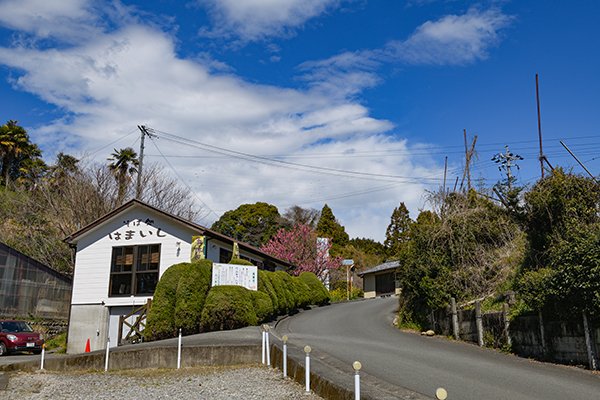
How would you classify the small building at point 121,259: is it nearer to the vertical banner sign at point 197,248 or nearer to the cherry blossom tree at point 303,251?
the vertical banner sign at point 197,248

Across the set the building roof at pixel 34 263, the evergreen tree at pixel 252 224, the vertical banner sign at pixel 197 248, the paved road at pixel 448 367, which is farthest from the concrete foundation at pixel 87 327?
the evergreen tree at pixel 252 224

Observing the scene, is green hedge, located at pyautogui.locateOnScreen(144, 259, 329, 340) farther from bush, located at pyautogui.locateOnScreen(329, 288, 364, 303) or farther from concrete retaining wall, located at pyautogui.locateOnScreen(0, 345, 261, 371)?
bush, located at pyautogui.locateOnScreen(329, 288, 364, 303)

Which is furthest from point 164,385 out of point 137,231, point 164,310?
point 137,231

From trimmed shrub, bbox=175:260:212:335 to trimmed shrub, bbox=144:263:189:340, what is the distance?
0.27 m

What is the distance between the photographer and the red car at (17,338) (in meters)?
22.0

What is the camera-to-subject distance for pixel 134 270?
2403 cm

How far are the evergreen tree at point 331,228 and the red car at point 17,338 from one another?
3703 cm

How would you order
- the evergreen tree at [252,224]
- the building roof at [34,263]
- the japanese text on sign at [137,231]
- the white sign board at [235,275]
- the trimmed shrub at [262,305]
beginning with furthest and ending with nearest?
the evergreen tree at [252,224]
the building roof at [34,263]
the japanese text on sign at [137,231]
the trimmed shrub at [262,305]
the white sign board at [235,275]

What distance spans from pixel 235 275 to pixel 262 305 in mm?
1673

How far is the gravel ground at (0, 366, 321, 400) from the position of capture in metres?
9.08

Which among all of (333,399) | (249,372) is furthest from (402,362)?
(333,399)

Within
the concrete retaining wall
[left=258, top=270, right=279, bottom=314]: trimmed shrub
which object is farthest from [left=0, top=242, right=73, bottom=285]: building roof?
[left=258, top=270, right=279, bottom=314]: trimmed shrub

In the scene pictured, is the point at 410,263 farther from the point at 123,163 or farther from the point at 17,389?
the point at 123,163

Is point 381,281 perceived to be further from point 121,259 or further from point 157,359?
point 157,359
